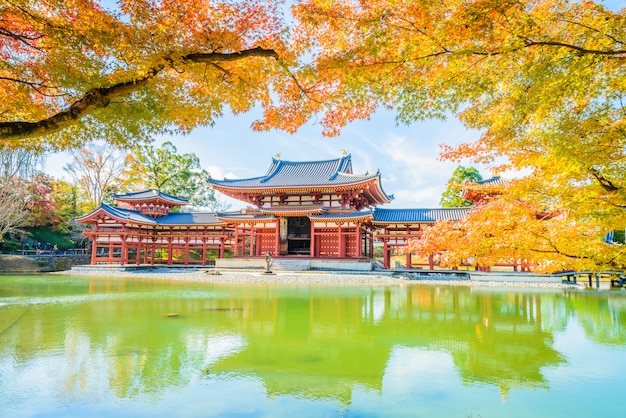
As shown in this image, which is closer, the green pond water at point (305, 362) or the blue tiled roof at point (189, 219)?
the green pond water at point (305, 362)

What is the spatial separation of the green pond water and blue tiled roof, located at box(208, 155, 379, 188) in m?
14.2

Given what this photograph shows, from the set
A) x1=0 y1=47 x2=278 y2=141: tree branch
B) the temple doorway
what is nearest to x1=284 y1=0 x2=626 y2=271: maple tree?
x1=0 y1=47 x2=278 y2=141: tree branch

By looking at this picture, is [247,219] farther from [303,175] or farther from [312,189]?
[303,175]

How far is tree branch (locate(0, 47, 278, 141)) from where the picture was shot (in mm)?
3855

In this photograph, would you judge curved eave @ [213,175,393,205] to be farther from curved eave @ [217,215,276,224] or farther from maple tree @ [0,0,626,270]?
maple tree @ [0,0,626,270]

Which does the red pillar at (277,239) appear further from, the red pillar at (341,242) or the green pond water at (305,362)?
the green pond water at (305,362)

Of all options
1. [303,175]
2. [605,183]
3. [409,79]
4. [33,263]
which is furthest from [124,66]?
[33,263]

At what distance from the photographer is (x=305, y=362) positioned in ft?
15.3

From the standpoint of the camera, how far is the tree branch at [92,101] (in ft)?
12.6

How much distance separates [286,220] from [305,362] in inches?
748

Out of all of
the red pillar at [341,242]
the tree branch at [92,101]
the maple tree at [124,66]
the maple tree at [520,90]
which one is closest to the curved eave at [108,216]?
the red pillar at [341,242]

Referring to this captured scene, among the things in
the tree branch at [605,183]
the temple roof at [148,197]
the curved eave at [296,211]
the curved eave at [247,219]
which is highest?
the temple roof at [148,197]

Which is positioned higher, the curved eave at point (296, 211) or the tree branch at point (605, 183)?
the curved eave at point (296, 211)

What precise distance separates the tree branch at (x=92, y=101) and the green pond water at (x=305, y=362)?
269 cm
